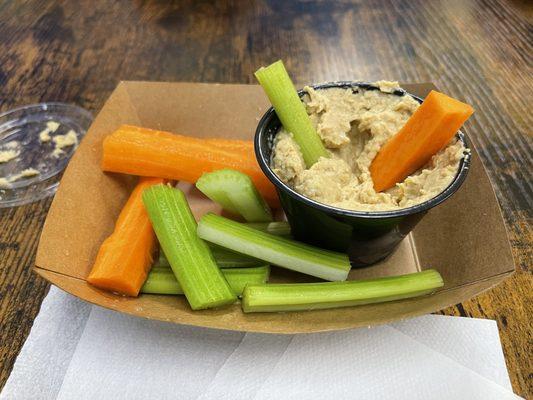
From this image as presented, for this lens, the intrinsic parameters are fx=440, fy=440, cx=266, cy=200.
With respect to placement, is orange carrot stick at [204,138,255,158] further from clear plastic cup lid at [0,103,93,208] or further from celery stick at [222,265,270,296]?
clear plastic cup lid at [0,103,93,208]

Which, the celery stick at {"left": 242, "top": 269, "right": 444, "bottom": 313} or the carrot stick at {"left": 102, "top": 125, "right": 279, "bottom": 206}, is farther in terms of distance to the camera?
the carrot stick at {"left": 102, "top": 125, "right": 279, "bottom": 206}

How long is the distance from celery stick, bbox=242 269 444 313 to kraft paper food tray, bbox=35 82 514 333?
0.02m

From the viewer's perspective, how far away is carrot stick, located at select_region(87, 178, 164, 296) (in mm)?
1113

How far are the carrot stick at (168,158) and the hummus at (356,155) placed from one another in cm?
24

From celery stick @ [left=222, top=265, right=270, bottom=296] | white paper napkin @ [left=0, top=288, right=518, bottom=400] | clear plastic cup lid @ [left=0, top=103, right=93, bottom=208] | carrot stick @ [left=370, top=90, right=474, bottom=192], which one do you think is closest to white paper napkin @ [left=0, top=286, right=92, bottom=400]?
white paper napkin @ [left=0, top=288, right=518, bottom=400]

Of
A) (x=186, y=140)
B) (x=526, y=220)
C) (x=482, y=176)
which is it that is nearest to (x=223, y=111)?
(x=186, y=140)

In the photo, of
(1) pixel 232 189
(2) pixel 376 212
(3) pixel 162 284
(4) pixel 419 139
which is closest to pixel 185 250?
(3) pixel 162 284

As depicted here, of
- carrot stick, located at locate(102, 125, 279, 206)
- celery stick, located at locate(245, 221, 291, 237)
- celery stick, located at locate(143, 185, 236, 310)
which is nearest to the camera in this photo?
celery stick, located at locate(143, 185, 236, 310)

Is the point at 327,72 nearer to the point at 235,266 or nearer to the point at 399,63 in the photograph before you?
the point at 399,63

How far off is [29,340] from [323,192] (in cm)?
78

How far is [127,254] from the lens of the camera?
3.84ft

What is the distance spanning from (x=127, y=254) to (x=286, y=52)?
142 cm

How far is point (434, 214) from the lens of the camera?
4.44 ft

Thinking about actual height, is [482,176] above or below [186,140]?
above
